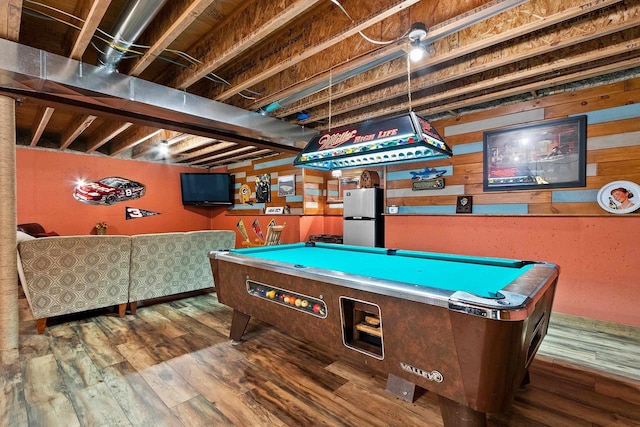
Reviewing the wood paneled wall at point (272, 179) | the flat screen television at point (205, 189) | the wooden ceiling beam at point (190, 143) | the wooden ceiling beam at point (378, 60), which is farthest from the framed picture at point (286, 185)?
the wooden ceiling beam at point (378, 60)

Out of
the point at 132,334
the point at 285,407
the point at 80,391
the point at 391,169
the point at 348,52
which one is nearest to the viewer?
the point at 285,407

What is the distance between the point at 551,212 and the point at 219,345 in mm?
3796

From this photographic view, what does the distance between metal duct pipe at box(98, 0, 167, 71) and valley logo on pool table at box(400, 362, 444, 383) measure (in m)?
2.48

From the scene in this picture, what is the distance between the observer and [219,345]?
2625 mm

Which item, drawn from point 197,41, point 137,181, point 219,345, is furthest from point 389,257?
point 137,181

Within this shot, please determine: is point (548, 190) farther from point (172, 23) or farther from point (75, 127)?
point (75, 127)

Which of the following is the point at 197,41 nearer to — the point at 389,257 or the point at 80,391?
the point at 389,257

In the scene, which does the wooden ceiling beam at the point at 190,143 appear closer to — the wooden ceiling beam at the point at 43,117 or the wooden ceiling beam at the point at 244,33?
the wooden ceiling beam at the point at 43,117

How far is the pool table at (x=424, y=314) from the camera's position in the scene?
49.6 inches

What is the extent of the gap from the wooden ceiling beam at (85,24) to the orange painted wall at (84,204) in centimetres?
433

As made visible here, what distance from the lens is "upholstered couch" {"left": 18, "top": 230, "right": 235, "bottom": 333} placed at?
2.78 m

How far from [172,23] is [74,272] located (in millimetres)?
2519

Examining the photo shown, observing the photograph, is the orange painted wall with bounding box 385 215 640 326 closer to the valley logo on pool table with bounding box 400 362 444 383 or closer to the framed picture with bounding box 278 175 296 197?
the valley logo on pool table with bounding box 400 362 444 383

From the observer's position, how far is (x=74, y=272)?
117 inches
